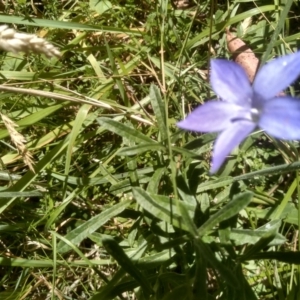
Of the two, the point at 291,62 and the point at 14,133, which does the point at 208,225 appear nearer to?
the point at 291,62

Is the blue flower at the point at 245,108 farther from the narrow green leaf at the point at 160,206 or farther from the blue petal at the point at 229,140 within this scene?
the narrow green leaf at the point at 160,206

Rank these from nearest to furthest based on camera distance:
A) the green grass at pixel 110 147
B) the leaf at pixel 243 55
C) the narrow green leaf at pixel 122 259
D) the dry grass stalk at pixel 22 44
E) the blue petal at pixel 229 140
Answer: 1. the blue petal at pixel 229 140
2. the dry grass stalk at pixel 22 44
3. the narrow green leaf at pixel 122 259
4. the green grass at pixel 110 147
5. the leaf at pixel 243 55

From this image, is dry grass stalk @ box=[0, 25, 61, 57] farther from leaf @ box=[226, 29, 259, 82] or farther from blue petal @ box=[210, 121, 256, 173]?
leaf @ box=[226, 29, 259, 82]

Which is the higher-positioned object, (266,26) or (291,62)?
(291,62)

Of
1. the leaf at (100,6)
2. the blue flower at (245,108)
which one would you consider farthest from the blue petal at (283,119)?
the leaf at (100,6)

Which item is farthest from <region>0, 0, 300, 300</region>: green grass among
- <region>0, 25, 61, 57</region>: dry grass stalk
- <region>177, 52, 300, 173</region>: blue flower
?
<region>177, 52, 300, 173</region>: blue flower

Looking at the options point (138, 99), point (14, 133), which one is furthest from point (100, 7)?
point (14, 133)
